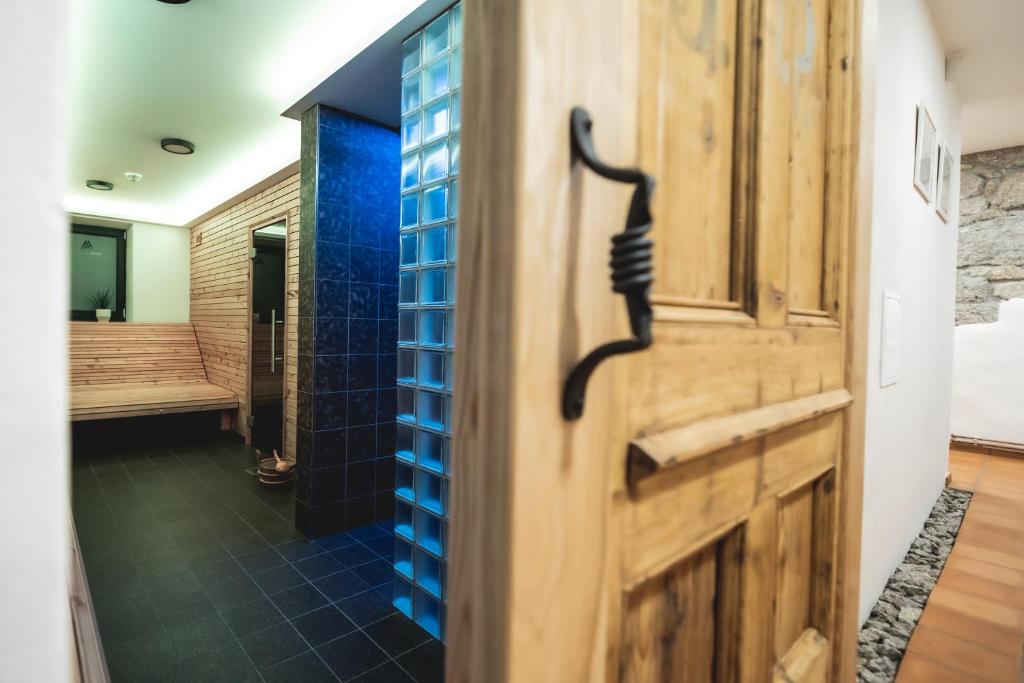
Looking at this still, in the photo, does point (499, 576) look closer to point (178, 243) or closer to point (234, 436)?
point (234, 436)

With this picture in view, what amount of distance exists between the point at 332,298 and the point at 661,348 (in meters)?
2.92

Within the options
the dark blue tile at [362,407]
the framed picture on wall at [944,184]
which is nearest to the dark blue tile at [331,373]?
the dark blue tile at [362,407]

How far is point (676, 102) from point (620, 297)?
1.03 feet

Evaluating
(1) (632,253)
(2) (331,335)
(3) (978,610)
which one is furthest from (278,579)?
(3) (978,610)

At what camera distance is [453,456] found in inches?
19.1

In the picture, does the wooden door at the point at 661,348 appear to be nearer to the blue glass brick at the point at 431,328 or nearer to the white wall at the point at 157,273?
the blue glass brick at the point at 431,328

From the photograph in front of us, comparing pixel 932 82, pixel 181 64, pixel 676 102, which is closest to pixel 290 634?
pixel 676 102

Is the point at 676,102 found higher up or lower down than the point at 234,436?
higher up

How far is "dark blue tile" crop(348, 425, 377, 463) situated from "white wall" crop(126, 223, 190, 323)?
5.81m

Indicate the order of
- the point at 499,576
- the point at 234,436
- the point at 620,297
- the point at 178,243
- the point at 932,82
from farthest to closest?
the point at 178,243 → the point at 234,436 → the point at 932,82 → the point at 620,297 → the point at 499,576

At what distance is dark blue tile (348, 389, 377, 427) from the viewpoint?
326 centimetres

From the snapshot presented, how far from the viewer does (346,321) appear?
10.6 feet

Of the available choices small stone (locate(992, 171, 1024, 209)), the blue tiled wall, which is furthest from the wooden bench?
small stone (locate(992, 171, 1024, 209))

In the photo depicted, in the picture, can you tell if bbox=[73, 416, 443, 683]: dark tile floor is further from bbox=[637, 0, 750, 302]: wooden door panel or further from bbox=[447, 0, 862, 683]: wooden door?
bbox=[637, 0, 750, 302]: wooden door panel
